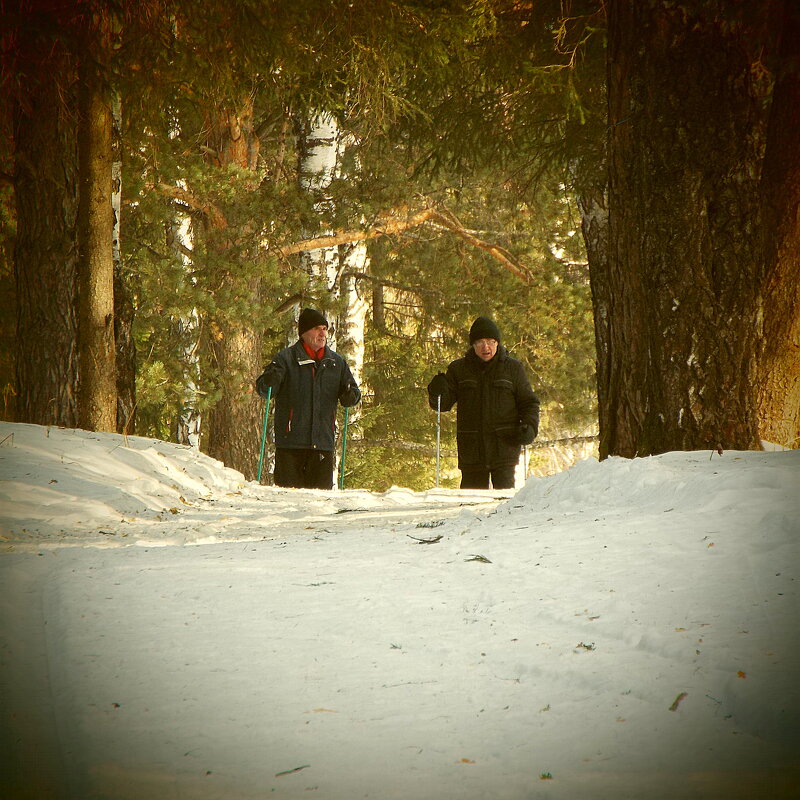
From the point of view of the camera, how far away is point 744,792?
2227 millimetres

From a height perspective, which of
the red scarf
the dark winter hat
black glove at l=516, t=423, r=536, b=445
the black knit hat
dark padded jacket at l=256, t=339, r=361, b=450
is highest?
the black knit hat

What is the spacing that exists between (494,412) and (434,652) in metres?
5.46

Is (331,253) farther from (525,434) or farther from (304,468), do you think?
(525,434)

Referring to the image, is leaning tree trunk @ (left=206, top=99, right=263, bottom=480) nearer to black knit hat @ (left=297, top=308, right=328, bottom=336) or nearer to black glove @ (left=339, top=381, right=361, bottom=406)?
black knit hat @ (left=297, top=308, right=328, bottom=336)

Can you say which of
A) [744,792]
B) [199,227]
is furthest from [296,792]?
[199,227]

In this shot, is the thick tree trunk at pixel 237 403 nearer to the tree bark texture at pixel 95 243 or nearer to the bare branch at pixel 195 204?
the bare branch at pixel 195 204

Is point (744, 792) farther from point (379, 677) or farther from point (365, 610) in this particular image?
point (365, 610)

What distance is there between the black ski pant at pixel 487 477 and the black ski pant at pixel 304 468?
1.42 metres

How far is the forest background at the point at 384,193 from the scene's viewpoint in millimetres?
5809

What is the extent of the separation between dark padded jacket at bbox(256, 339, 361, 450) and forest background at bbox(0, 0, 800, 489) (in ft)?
4.57

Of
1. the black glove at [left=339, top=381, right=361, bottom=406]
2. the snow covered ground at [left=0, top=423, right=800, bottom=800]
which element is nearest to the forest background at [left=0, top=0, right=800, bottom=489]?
the snow covered ground at [left=0, top=423, right=800, bottom=800]

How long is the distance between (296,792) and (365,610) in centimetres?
145

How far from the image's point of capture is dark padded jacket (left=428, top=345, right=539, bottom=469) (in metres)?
8.65

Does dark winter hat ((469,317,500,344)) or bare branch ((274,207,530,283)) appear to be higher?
bare branch ((274,207,530,283))
